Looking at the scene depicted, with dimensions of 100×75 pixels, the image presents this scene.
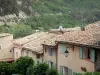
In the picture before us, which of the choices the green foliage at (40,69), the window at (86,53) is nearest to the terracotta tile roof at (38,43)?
the green foliage at (40,69)

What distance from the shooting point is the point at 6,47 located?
42812 millimetres

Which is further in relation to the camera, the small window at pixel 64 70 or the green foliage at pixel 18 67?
the green foliage at pixel 18 67

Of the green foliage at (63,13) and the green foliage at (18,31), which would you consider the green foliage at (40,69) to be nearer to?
the green foliage at (18,31)

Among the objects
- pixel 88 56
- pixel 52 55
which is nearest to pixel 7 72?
pixel 52 55

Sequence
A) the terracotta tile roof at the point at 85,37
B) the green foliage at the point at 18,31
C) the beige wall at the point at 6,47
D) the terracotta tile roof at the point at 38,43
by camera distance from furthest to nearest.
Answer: the green foliage at the point at 18,31 < the beige wall at the point at 6,47 < the terracotta tile roof at the point at 38,43 < the terracotta tile roof at the point at 85,37

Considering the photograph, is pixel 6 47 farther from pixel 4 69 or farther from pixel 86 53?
pixel 86 53

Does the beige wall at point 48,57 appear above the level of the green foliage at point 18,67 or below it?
above

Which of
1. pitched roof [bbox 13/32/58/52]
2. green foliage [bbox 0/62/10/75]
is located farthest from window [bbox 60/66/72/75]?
pitched roof [bbox 13/32/58/52]

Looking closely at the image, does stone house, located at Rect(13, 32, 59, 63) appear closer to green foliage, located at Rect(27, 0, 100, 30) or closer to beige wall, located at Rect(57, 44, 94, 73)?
beige wall, located at Rect(57, 44, 94, 73)

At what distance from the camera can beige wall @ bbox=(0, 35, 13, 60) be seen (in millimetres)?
42375

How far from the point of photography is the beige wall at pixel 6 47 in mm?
42375

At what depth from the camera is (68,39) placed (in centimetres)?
2567

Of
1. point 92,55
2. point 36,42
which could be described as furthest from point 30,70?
point 36,42

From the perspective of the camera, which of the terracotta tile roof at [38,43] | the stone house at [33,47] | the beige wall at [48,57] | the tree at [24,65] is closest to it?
the tree at [24,65]
